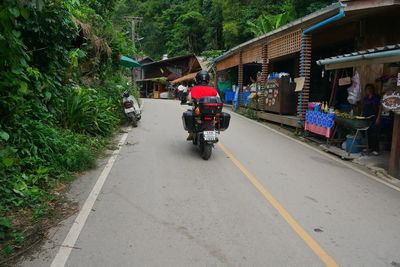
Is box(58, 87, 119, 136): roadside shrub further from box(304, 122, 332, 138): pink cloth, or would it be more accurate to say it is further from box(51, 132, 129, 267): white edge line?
box(304, 122, 332, 138): pink cloth

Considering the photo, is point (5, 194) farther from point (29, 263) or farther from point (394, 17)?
point (394, 17)

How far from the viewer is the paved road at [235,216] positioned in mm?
3494

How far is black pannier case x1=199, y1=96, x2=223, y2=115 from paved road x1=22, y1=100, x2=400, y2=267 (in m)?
1.11

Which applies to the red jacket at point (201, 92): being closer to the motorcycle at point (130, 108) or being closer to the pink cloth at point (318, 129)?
the pink cloth at point (318, 129)

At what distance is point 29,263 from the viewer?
3279 millimetres

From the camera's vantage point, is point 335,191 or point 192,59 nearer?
point 335,191

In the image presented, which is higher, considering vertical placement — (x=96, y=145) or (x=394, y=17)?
(x=394, y=17)

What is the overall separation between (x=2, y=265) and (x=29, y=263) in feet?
0.79

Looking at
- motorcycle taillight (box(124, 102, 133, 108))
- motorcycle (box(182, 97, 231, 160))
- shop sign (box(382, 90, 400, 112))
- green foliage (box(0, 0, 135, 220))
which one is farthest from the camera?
motorcycle taillight (box(124, 102, 133, 108))

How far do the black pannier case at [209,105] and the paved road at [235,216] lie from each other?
3.63 ft

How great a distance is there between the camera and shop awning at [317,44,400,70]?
6426 mm

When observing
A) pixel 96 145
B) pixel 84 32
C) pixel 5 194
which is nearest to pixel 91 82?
pixel 84 32

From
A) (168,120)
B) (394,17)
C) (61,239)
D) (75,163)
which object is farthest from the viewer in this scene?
(168,120)

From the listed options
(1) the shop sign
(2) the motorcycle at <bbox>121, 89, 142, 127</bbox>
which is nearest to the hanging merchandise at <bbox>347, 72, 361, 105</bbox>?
(1) the shop sign
